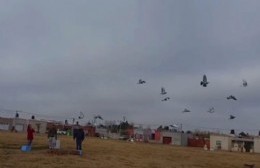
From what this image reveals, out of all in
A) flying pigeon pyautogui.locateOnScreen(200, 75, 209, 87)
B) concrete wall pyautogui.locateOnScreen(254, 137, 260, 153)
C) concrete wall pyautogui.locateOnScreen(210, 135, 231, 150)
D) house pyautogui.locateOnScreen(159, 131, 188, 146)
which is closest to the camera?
flying pigeon pyautogui.locateOnScreen(200, 75, 209, 87)

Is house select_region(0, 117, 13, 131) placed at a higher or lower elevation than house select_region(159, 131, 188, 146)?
higher

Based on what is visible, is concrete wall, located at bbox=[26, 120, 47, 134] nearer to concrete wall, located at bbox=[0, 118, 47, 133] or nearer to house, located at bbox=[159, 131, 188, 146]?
concrete wall, located at bbox=[0, 118, 47, 133]

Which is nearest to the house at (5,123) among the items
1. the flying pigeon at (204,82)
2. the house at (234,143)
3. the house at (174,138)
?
the house at (174,138)

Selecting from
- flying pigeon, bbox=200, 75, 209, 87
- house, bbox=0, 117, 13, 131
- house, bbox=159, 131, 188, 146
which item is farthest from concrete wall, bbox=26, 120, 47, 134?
flying pigeon, bbox=200, 75, 209, 87

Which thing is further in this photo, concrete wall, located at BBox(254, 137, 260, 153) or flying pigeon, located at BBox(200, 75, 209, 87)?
concrete wall, located at BBox(254, 137, 260, 153)

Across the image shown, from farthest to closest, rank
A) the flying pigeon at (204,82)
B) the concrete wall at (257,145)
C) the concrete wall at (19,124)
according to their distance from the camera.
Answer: the concrete wall at (19,124)
the concrete wall at (257,145)
the flying pigeon at (204,82)

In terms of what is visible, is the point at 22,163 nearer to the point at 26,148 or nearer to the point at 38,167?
the point at 38,167

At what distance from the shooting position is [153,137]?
112m

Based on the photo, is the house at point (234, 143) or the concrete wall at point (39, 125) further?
the concrete wall at point (39, 125)

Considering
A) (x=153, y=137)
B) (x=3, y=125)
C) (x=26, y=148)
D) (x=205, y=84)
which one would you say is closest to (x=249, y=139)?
(x=153, y=137)

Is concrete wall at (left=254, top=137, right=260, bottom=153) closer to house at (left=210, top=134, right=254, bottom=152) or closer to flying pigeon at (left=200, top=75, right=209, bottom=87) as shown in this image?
house at (left=210, top=134, right=254, bottom=152)

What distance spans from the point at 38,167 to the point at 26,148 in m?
7.93

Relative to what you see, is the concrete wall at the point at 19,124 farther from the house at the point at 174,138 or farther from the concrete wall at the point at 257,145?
the concrete wall at the point at 257,145

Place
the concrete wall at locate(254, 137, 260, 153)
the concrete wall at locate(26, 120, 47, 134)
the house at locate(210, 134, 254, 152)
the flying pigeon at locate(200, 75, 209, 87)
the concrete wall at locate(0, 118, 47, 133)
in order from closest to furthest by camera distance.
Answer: the flying pigeon at locate(200, 75, 209, 87), the concrete wall at locate(254, 137, 260, 153), the house at locate(210, 134, 254, 152), the concrete wall at locate(26, 120, 47, 134), the concrete wall at locate(0, 118, 47, 133)
